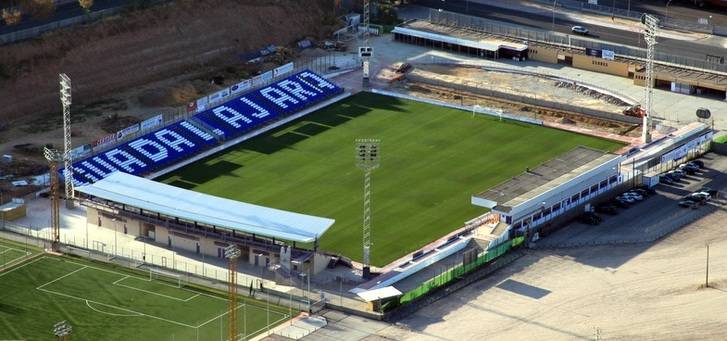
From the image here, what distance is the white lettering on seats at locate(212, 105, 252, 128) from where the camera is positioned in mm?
187000

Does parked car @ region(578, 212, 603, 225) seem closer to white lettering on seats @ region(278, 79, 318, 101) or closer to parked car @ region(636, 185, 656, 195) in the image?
parked car @ region(636, 185, 656, 195)

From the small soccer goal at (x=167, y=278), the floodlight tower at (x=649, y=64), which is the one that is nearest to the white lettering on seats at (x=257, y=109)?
the floodlight tower at (x=649, y=64)

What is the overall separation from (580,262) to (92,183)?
4703 centimetres

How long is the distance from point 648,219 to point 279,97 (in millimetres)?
49595

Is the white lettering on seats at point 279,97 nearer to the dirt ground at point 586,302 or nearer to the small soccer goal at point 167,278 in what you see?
the small soccer goal at point 167,278

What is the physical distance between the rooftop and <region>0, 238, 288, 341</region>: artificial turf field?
26498 mm

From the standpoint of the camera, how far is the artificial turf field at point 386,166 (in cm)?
16212

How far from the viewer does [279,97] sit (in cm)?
19488

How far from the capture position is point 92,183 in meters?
166

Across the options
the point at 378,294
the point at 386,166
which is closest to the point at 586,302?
the point at 378,294

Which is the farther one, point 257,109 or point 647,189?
point 257,109

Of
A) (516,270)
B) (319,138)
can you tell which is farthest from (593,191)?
(319,138)

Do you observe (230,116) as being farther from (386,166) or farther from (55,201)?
(55,201)

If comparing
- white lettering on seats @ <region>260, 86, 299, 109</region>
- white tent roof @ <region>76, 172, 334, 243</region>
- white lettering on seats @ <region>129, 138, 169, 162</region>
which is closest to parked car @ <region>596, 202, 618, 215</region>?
white tent roof @ <region>76, 172, 334, 243</region>
